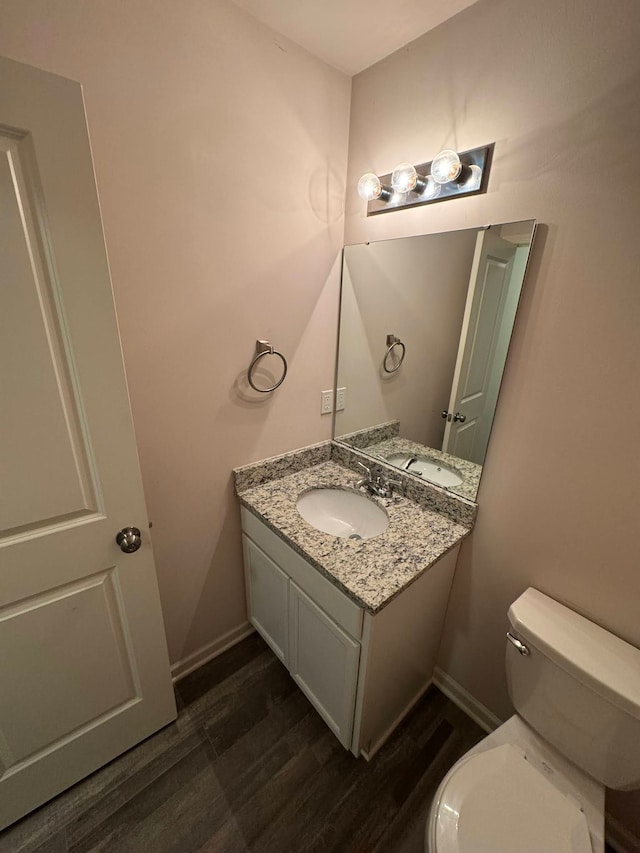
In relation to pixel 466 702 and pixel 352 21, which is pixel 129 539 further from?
pixel 352 21

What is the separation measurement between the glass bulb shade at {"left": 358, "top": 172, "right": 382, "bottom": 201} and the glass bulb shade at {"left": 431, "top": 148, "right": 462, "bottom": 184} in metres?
0.21

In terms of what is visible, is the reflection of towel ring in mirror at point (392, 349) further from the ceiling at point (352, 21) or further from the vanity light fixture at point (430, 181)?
the ceiling at point (352, 21)

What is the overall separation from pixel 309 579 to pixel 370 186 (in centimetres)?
139

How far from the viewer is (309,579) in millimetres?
1151

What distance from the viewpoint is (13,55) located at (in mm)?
760

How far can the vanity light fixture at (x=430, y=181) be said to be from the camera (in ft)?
3.34

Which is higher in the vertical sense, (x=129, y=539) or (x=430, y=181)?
(x=430, y=181)

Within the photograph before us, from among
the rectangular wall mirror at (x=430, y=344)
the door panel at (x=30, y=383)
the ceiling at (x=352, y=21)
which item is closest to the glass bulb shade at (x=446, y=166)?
the rectangular wall mirror at (x=430, y=344)

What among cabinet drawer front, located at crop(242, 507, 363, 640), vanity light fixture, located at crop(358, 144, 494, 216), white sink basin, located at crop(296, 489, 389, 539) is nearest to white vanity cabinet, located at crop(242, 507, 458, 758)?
cabinet drawer front, located at crop(242, 507, 363, 640)

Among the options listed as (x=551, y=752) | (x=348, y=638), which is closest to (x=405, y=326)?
(x=348, y=638)

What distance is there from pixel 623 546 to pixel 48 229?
163 centimetres

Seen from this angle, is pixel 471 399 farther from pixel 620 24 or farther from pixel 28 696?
pixel 28 696

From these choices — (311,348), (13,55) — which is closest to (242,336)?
(311,348)

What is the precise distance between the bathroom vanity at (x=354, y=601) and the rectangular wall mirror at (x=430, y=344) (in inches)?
10.8
